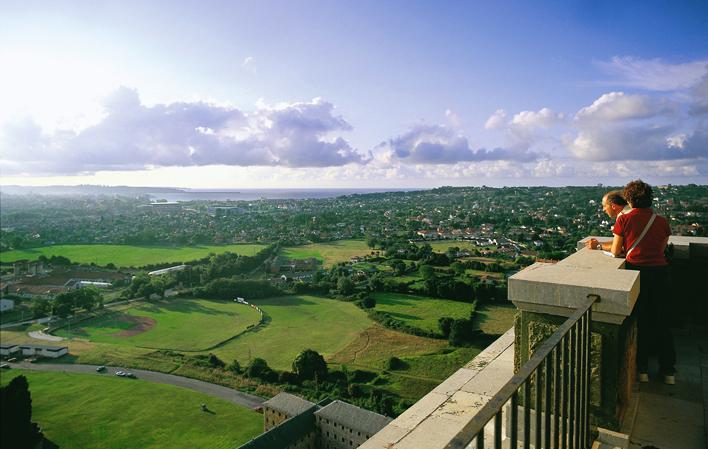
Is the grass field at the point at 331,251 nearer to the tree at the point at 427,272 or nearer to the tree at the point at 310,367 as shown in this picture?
the tree at the point at 427,272

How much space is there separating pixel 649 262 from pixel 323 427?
16.3 meters

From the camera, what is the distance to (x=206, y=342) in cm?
3212

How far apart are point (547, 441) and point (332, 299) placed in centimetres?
4043

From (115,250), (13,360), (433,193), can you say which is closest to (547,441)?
(13,360)

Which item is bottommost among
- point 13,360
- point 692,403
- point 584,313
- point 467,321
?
point 13,360

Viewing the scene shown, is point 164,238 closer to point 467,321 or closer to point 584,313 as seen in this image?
point 467,321

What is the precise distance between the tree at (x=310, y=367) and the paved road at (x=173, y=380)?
268 cm

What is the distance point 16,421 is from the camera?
59.3ft

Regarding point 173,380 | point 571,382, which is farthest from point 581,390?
point 173,380

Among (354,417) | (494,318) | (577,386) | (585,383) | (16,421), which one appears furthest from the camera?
(494,318)

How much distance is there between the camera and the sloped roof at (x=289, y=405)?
18422mm

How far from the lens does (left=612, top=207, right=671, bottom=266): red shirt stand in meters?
3.48

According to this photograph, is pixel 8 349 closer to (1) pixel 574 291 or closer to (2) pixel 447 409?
(2) pixel 447 409

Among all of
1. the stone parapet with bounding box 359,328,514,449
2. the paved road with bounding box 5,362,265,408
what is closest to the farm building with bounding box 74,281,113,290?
the paved road with bounding box 5,362,265,408
